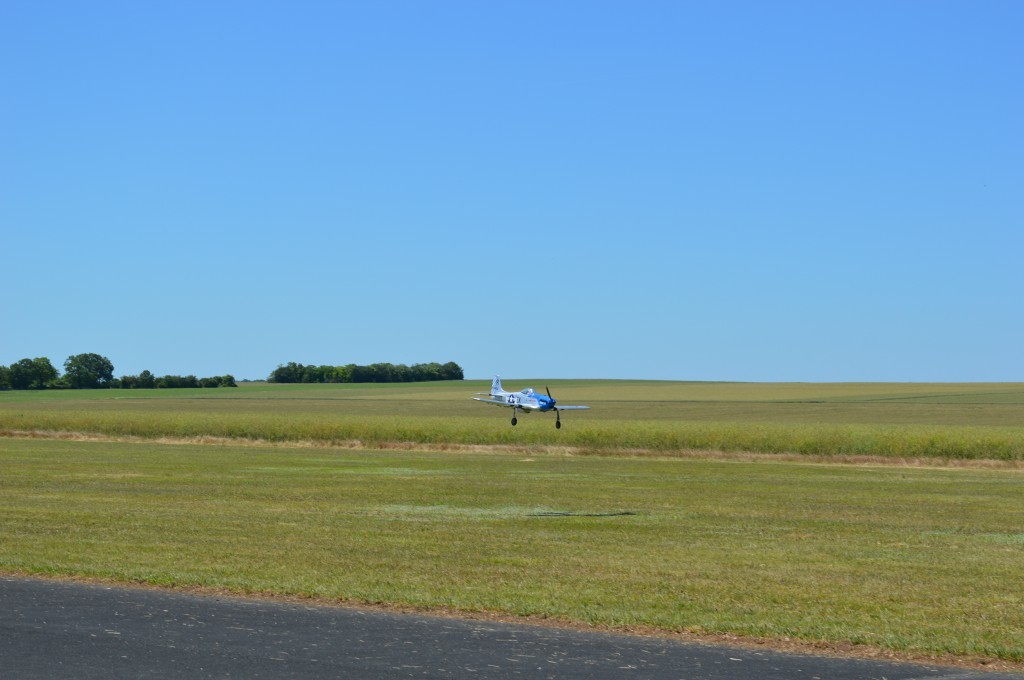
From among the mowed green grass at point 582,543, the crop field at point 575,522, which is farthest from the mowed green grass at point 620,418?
the mowed green grass at point 582,543

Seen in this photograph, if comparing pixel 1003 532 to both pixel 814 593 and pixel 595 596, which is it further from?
pixel 595 596

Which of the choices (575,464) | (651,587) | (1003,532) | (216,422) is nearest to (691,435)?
(575,464)

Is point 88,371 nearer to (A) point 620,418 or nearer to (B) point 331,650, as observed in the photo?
(A) point 620,418

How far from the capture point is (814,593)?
18.8 meters

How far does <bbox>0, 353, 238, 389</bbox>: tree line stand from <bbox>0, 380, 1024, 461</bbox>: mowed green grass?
453 inches

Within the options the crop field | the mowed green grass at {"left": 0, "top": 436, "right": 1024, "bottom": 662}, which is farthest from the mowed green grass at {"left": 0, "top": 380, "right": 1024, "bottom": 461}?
the mowed green grass at {"left": 0, "top": 436, "right": 1024, "bottom": 662}

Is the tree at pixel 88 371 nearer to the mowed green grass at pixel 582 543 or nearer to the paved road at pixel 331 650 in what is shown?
the mowed green grass at pixel 582 543

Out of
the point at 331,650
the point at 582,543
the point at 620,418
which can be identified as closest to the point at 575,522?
the point at 582,543

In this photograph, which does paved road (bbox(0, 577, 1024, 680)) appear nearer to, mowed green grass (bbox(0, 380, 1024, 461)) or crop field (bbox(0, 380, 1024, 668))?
crop field (bbox(0, 380, 1024, 668))

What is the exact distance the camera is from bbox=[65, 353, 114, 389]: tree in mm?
183375

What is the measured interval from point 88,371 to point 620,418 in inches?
4377

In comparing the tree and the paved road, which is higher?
the tree

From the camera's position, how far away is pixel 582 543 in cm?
Result: 2503

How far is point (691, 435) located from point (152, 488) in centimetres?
3166
